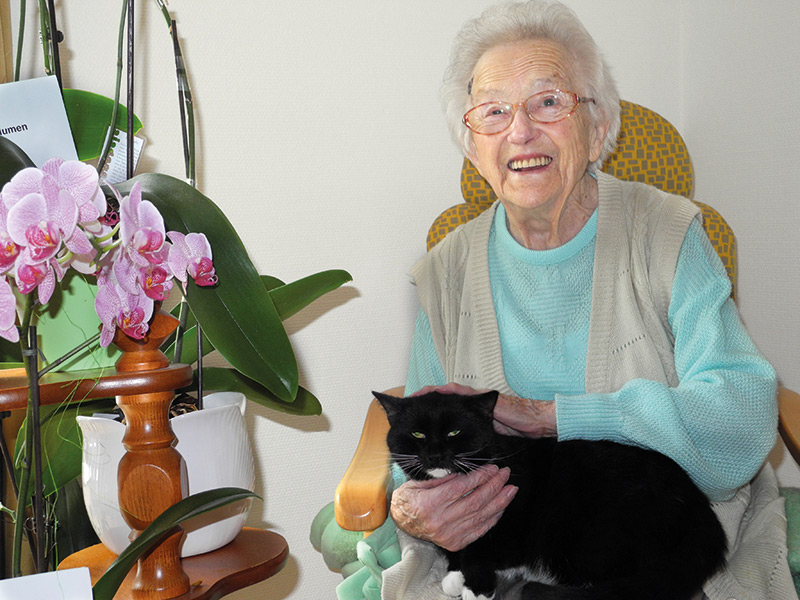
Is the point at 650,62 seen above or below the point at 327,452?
above

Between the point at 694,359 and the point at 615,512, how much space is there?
0.33m

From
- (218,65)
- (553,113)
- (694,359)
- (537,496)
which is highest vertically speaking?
(218,65)

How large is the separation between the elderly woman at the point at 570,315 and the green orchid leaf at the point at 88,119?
0.68m

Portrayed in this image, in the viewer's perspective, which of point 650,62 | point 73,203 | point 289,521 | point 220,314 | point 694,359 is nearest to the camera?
point 73,203

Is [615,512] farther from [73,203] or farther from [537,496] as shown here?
[73,203]

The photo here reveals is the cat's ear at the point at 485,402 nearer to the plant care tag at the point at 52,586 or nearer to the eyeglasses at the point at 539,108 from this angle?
the eyeglasses at the point at 539,108

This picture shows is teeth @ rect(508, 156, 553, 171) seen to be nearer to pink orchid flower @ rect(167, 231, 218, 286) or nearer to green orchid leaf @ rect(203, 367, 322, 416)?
green orchid leaf @ rect(203, 367, 322, 416)

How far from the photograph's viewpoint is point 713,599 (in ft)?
3.51

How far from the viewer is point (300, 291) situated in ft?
3.89

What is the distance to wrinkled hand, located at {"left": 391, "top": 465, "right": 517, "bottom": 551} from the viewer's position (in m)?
1.15

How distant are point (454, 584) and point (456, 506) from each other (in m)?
0.12

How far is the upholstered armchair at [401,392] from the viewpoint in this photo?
1.15m

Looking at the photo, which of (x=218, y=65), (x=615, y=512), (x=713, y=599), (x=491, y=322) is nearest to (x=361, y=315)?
(x=491, y=322)

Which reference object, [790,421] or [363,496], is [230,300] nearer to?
[363,496]
